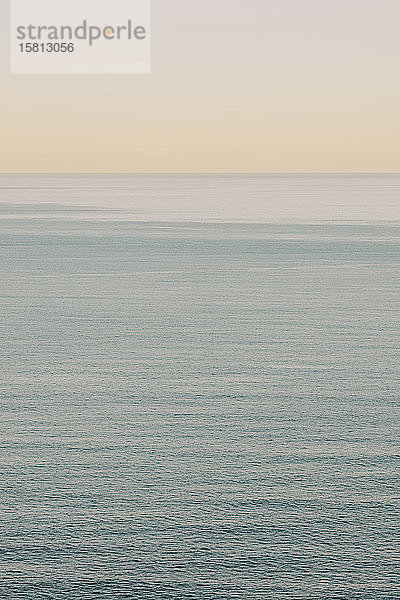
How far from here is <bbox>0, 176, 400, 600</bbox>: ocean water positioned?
21.0 feet

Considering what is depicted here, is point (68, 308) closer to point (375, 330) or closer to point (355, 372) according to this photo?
point (375, 330)

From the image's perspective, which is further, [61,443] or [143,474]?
[61,443]

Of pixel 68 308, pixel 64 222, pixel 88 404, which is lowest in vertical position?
pixel 64 222

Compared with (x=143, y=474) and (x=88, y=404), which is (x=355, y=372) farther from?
(x=143, y=474)

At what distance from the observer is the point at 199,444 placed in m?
9.36

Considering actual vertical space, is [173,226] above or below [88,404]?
below

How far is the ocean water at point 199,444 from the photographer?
21.0 feet

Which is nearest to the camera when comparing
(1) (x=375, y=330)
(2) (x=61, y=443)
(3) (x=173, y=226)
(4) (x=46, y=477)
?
(4) (x=46, y=477)

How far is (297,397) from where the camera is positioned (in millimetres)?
11445

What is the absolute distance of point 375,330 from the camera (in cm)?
1666

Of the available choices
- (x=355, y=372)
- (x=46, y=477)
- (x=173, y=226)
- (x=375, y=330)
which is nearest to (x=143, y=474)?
(x=46, y=477)

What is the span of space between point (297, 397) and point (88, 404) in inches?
84.9

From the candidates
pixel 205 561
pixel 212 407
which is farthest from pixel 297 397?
pixel 205 561

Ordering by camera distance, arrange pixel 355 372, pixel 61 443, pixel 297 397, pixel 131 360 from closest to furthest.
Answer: pixel 61 443 → pixel 297 397 → pixel 355 372 → pixel 131 360
